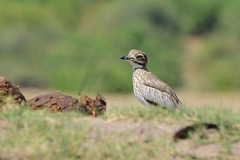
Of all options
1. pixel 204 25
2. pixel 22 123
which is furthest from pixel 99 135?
pixel 204 25

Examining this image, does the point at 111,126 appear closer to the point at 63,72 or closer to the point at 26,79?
the point at 63,72

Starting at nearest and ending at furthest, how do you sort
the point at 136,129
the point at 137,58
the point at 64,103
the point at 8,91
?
the point at 136,129
the point at 8,91
the point at 64,103
the point at 137,58

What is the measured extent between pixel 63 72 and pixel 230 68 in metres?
10.1

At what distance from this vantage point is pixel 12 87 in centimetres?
782

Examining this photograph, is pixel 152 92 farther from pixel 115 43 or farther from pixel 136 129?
pixel 115 43

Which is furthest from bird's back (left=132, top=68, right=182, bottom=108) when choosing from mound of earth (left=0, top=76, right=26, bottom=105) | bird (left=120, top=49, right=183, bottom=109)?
mound of earth (left=0, top=76, right=26, bottom=105)

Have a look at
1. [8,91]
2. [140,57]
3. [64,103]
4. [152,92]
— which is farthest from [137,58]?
[8,91]

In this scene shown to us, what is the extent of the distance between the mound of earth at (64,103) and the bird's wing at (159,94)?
50.4 inches

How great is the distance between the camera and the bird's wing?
9.17m

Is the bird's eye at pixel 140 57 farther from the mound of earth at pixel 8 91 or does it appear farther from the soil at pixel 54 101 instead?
the mound of earth at pixel 8 91

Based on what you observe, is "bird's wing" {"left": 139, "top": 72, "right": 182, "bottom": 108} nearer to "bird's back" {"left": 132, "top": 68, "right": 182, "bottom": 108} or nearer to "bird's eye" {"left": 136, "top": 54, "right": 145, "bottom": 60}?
"bird's back" {"left": 132, "top": 68, "right": 182, "bottom": 108}

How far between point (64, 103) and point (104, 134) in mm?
1295

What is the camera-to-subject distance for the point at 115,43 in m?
29.1

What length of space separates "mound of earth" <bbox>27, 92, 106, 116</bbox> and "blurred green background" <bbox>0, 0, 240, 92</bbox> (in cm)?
1103
